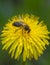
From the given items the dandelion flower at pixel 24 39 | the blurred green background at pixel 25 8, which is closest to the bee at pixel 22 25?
the dandelion flower at pixel 24 39

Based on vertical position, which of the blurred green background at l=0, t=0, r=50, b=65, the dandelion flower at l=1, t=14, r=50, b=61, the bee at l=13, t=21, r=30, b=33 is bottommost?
the dandelion flower at l=1, t=14, r=50, b=61

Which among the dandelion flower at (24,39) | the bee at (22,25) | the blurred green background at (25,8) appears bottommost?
the dandelion flower at (24,39)

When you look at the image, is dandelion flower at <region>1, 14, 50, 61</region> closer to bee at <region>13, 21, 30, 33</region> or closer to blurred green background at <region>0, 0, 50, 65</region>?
bee at <region>13, 21, 30, 33</region>

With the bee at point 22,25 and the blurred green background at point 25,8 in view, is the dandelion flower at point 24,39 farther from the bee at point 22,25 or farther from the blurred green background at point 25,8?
the blurred green background at point 25,8

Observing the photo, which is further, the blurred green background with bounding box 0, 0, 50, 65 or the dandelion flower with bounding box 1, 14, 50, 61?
the blurred green background with bounding box 0, 0, 50, 65

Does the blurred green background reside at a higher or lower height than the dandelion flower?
higher

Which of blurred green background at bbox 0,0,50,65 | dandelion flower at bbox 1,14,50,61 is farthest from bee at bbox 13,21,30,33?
blurred green background at bbox 0,0,50,65

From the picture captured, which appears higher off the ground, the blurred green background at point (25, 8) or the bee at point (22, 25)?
the blurred green background at point (25, 8)

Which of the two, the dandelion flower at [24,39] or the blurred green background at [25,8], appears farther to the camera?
the blurred green background at [25,8]

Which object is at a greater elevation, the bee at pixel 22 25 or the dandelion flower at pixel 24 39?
the bee at pixel 22 25

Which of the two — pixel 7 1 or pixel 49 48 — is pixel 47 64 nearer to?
pixel 49 48
